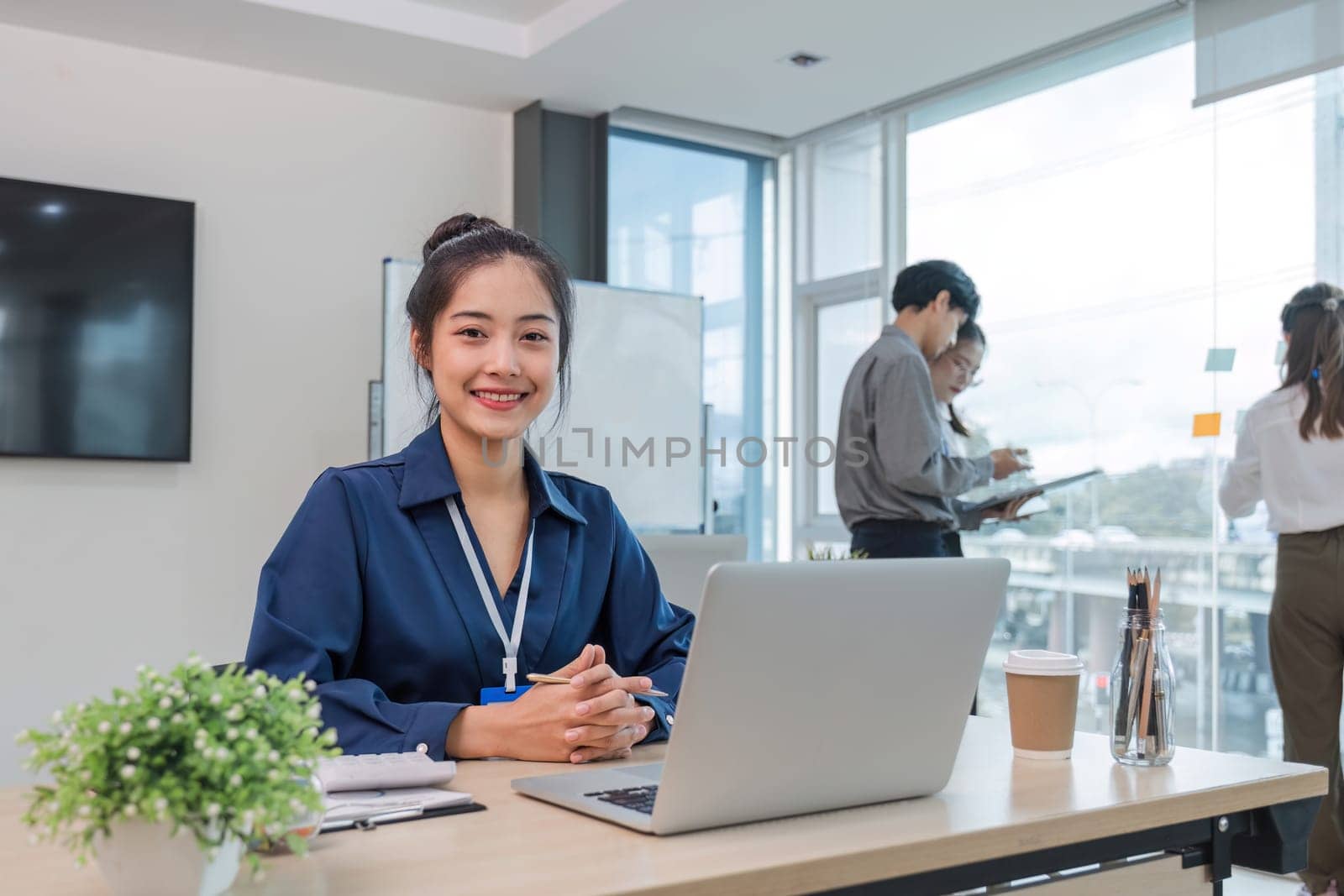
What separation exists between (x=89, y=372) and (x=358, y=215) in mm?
1086

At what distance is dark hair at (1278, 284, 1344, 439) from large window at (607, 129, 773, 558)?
89.7 inches

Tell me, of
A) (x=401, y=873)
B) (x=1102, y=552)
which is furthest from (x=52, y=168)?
(x=401, y=873)

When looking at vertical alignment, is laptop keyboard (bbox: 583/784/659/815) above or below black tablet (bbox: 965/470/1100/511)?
below

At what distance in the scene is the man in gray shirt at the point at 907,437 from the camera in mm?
3477

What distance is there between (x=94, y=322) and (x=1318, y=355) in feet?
11.6

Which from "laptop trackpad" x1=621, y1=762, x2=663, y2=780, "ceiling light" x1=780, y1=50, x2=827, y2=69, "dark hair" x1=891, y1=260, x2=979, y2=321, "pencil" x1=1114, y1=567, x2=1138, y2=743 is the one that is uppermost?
"ceiling light" x1=780, y1=50, x2=827, y2=69

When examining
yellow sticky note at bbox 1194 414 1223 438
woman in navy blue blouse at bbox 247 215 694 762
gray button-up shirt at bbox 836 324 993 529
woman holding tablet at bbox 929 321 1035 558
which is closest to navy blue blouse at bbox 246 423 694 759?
woman in navy blue blouse at bbox 247 215 694 762

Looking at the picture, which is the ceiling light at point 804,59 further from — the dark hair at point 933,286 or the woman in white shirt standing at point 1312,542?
the woman in white shirt standing at point 1312,542

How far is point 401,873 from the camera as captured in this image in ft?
2.93

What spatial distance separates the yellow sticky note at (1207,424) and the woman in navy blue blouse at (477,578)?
8.33 feet

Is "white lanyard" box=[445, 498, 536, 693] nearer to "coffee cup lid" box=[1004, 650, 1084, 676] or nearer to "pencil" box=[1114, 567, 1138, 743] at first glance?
"coffee cup lid" box=[1004, 650, 1084, 676]

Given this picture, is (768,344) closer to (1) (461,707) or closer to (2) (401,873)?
(1) (461,707)

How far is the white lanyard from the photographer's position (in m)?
1.57

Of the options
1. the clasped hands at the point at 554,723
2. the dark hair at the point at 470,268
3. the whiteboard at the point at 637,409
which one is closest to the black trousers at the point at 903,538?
the whiteboard at the point at 637,409
